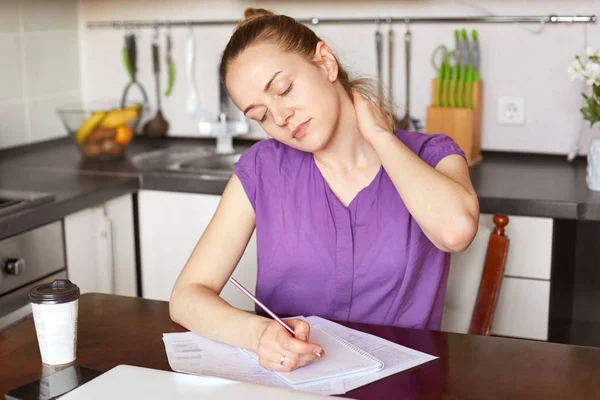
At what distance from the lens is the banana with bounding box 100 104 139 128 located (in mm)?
2660

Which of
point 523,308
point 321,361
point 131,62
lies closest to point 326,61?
point 321,361

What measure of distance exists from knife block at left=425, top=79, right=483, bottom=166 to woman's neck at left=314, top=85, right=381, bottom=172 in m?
0.92

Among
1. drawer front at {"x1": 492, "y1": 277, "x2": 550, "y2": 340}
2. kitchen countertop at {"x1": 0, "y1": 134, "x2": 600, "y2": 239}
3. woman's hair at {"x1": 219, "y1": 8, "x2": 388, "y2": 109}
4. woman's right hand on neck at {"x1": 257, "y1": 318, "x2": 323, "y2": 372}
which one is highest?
woman's hair at {"x1": 219, "y1": 8, "x2": 388, "y2": 109}

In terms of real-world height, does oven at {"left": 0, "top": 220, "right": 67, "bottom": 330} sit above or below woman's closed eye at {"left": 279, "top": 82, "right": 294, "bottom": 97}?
below

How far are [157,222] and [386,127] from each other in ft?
3.63

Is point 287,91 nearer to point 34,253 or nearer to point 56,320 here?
point 56,320

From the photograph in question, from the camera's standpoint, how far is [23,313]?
200 centimetres

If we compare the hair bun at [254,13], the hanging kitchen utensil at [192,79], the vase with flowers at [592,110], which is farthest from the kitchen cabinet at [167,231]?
the vase with flowers at [592,110]

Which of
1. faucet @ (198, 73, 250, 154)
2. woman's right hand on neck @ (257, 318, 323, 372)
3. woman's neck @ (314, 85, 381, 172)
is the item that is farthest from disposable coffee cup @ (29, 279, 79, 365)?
faucet @ (198, 73, 250, 154)

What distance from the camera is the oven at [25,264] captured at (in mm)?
1935

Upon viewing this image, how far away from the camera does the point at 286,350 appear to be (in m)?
1.17

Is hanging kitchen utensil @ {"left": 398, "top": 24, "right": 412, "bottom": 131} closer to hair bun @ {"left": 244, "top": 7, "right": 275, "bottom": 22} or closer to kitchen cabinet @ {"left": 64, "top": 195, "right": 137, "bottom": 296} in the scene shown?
kitchen cabinet @ {"left": 64, "top": 195, "right": 137, "bottom": 296}

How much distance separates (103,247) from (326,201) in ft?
3.27

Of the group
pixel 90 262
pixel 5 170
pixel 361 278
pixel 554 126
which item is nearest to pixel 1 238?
pixel 90 262
